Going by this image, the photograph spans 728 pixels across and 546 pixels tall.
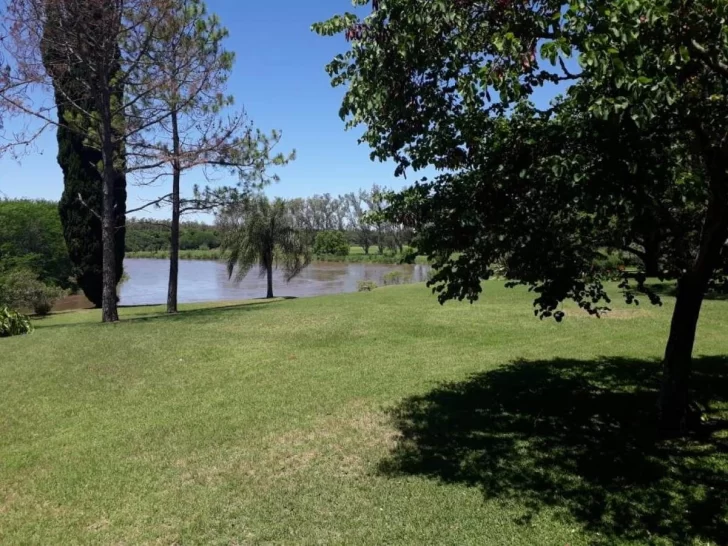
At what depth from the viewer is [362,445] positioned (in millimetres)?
5336

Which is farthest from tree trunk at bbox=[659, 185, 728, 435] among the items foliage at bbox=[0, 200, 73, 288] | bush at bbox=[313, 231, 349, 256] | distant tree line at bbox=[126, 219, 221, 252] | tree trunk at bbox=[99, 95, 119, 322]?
distant tree line at bbox=[126, 219, 221, 252]

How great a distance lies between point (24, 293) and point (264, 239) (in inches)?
429

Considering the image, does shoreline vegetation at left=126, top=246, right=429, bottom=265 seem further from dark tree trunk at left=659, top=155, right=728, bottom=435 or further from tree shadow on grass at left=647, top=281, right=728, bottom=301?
dark tree trunk at left=659, top=155, right=728, bottom=435

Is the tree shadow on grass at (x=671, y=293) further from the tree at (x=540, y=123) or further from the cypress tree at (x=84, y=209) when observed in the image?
the cypress tree at (x=84, y=209)

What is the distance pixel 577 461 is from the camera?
4785 millimetres

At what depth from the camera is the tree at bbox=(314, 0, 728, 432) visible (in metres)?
3.26

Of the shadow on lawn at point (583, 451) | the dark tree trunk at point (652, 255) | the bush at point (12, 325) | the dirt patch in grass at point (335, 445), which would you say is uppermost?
the dark tree trunk at point (652, 255)

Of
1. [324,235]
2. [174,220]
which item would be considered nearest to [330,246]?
[324,235]

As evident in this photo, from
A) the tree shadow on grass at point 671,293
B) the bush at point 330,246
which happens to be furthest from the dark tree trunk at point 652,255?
the bush at point 330,246

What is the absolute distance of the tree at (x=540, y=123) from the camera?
326cm

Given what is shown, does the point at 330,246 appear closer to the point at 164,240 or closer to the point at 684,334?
the point at 164,240

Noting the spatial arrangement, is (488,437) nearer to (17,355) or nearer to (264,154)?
(17,355)

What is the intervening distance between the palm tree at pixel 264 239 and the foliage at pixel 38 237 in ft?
38.0

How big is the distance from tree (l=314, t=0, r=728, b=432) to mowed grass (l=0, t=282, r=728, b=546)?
1.24 meters
